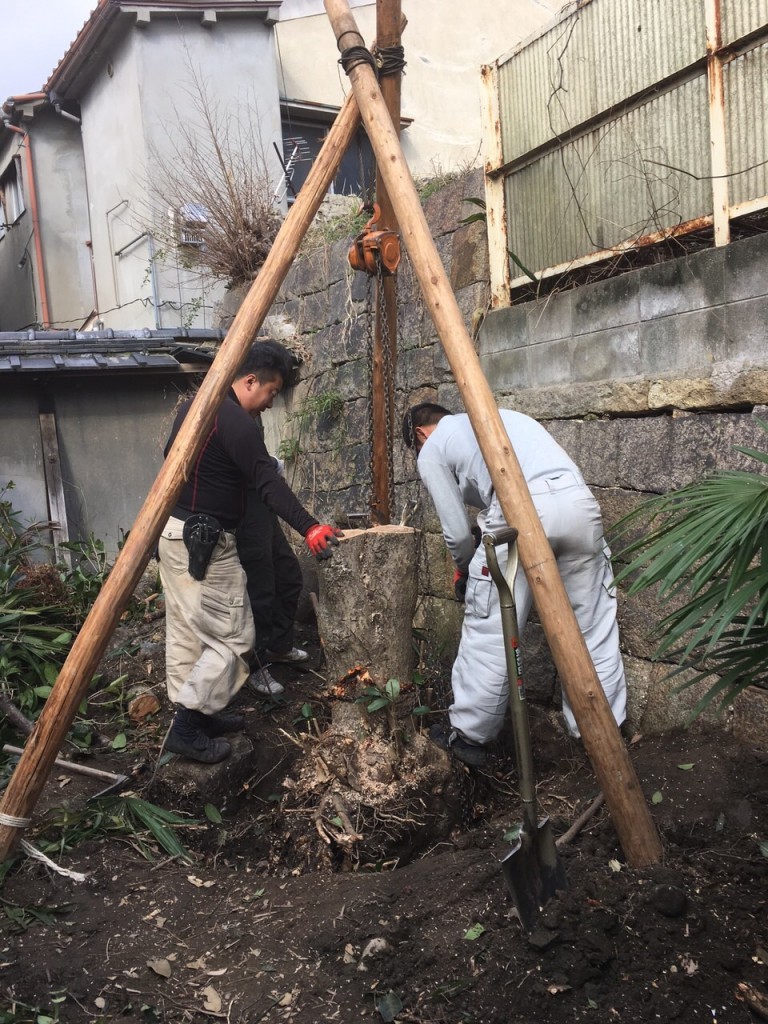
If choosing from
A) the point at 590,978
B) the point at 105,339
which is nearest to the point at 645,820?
the point at 590,978

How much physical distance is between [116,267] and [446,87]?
225 inches

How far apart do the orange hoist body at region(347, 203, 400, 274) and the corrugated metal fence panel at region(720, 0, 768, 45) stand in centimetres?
171

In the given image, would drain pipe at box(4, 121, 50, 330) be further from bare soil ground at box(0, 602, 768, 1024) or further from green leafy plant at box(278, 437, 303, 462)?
bare soil ground at box(0, 602, 768, 1024)

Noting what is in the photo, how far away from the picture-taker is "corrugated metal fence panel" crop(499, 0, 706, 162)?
13.1 ft

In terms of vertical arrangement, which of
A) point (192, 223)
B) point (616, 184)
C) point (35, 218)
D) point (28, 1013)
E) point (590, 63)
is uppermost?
point (35, 218)

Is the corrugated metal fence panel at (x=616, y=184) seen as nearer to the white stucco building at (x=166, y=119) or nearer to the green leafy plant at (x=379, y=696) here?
the green leafy plant at (x=379, y=696)

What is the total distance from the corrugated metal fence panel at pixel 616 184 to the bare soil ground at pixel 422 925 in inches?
95.4

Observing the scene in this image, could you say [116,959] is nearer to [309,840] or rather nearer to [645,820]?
[309,840]

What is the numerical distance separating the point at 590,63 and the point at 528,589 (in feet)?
8.74

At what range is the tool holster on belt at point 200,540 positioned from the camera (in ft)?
13.9

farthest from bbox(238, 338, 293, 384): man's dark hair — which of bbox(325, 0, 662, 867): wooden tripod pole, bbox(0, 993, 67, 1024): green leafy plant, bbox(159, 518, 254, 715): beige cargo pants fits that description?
bbox(0, 993, 67, 1024): green leafy plant

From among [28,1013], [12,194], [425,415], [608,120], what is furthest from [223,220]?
[12,194]

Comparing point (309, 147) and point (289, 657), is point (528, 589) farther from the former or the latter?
point (309, 147)

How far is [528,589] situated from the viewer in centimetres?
400
